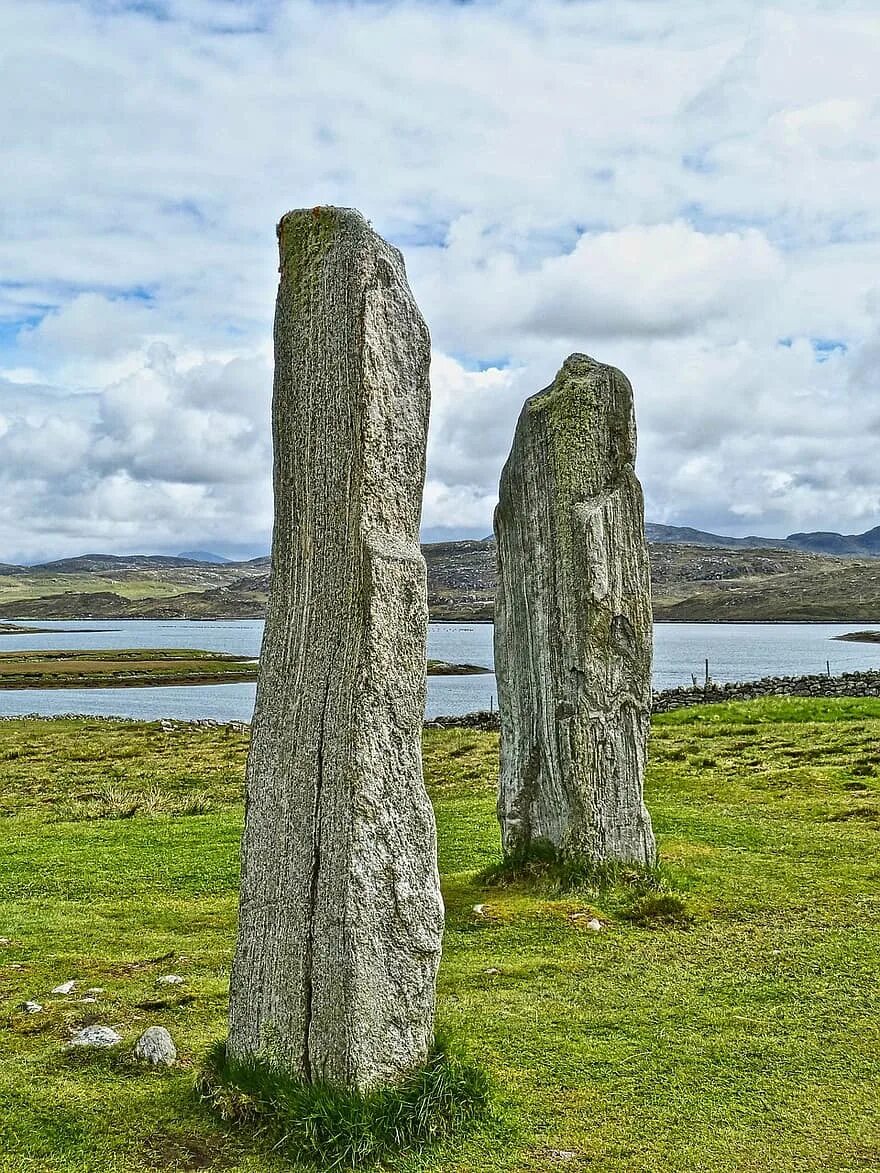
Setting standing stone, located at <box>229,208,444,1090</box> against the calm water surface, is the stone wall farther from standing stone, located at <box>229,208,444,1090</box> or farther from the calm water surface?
standing stone, located at <box>229,208,444,1090</box>

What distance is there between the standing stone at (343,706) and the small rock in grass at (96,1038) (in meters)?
1.12

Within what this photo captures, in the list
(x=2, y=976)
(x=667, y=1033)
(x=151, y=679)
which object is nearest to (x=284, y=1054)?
(x=667, y=1033)

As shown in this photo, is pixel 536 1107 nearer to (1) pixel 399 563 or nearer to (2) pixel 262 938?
(2) pixel 262 938

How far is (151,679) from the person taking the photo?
6962 cm

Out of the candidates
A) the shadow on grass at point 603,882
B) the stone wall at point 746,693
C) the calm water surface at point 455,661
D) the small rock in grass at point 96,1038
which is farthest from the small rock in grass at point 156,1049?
the calm water surface at point 455,661

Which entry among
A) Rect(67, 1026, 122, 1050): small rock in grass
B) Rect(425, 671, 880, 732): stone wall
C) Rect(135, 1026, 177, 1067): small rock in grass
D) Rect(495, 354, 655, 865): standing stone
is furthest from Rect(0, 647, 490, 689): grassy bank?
Rect(135, 1026, 177, 1067): small rock in grass

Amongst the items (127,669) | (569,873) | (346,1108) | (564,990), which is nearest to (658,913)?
(569,873)

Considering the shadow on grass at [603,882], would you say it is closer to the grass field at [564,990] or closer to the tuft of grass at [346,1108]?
the grass field at [564,990]

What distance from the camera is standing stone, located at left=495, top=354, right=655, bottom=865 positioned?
10594 mm

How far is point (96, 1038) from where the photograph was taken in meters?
6.71

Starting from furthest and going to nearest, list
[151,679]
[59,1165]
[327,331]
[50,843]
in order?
[151,679] → [50,843] → [327,331] → [59,1165]

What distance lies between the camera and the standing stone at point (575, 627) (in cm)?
1059

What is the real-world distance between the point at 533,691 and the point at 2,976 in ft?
18.6

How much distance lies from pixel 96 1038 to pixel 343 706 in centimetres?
291
